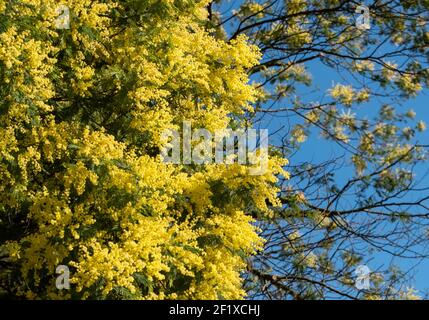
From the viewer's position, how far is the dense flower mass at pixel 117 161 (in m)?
5.28

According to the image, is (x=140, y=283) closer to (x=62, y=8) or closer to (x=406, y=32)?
(x=62, y=8)

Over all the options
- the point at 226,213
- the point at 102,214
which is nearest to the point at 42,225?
the point at 102,214

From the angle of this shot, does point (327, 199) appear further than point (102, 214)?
Yes

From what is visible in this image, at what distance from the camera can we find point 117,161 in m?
5.47

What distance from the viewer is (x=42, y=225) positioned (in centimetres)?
532

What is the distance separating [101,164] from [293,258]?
3.99 m

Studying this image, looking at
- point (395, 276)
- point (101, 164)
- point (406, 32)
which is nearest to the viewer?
point (101, 164)

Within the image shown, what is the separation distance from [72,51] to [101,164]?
4.31 feet

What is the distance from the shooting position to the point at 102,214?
555 cm

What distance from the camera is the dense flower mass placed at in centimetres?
528
